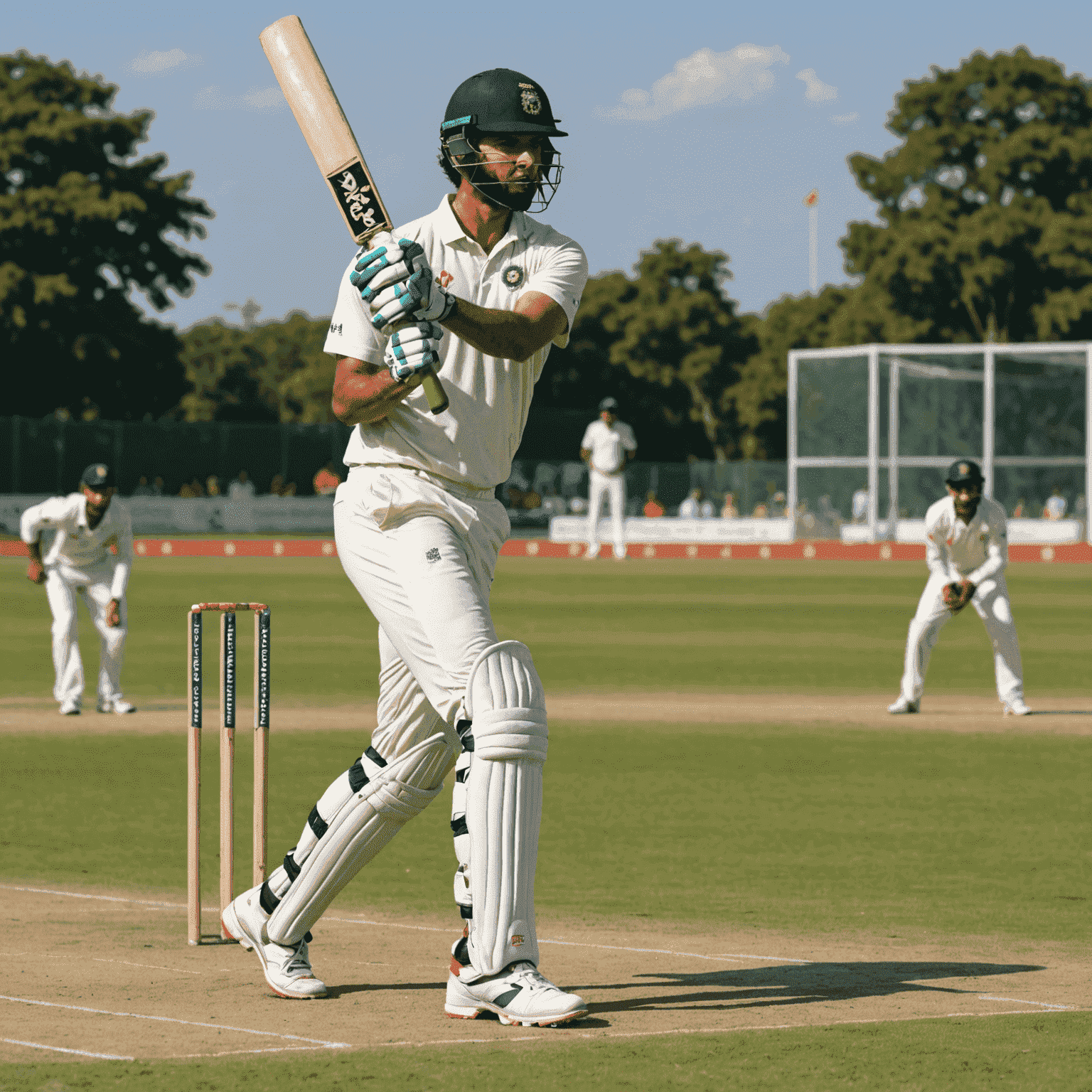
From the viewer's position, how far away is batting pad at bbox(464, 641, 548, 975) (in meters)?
4.41

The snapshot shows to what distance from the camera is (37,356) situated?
48.6m

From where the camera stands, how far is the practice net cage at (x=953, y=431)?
33.9 metres

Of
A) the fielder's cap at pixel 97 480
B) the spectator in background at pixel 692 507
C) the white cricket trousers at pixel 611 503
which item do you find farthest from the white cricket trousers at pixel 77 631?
the spectator in background at pixel 692 507

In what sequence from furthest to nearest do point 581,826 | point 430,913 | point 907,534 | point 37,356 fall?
point 37,356 → point 907,534 → point 581,826 → point 430,913

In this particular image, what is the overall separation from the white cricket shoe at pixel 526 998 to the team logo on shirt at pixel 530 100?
199 cm

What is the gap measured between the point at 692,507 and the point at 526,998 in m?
41.2

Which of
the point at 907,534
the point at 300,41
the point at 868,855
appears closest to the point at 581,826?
the point at 868,855

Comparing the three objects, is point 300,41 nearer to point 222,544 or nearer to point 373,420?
point 373,420

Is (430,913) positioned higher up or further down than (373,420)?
further down

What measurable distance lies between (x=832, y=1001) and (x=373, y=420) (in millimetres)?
1782

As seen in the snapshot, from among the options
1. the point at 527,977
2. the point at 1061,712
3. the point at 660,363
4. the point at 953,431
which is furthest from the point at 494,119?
the point at 660,363

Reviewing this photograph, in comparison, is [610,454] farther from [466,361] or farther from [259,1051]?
[259,1051]

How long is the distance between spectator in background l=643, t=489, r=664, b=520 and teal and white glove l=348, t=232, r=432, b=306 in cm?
3988

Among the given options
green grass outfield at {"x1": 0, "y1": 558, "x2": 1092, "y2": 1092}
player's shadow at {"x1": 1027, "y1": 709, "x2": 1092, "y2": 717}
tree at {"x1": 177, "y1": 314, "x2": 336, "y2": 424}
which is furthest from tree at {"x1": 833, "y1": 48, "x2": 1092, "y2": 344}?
player's shadow at {"x1": 1027, "y1": 709, "x2": 1092, "y2": 717}
